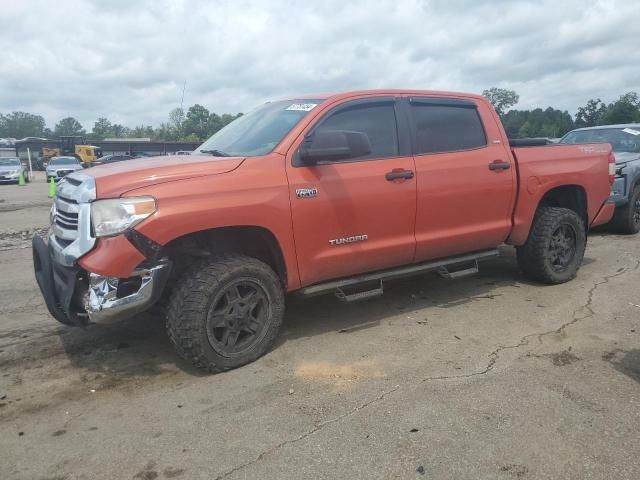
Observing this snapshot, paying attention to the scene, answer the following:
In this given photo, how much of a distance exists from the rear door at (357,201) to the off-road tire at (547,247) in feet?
5.43

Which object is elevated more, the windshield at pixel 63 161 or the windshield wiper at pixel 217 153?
the windshield at pixel 63 161

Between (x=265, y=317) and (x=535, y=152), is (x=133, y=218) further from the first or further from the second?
(x=535, y=152)

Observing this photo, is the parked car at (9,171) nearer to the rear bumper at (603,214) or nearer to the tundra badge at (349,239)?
the tundra badge at (349,239)

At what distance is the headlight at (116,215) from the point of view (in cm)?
325

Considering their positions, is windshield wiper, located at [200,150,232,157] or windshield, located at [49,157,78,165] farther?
windshield, located at [49,157,78,165]

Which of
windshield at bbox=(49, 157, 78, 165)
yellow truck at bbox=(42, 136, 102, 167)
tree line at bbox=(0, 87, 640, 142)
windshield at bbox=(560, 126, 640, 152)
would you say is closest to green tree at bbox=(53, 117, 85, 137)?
tree line at bbox=(0, 87, 640, 142)

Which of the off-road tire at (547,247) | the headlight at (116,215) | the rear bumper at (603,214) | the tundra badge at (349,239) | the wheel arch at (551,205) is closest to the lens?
the headlight at (116,215)

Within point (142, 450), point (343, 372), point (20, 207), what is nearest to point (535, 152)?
point (343, 372)

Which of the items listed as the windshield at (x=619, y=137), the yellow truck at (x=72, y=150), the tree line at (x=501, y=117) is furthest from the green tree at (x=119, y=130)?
the windshield at (x=619, y=137)

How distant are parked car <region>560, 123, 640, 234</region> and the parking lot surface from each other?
371cm

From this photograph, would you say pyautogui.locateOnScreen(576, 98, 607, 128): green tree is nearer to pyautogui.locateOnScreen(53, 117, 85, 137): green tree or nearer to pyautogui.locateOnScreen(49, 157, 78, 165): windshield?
pyautogui.locateOnScreen(49, 157, 78, 165): windshield

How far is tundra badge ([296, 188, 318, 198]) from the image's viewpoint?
151 inches

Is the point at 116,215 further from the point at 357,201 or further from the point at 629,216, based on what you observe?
the point at 629,216

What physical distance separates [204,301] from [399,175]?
1.87m
